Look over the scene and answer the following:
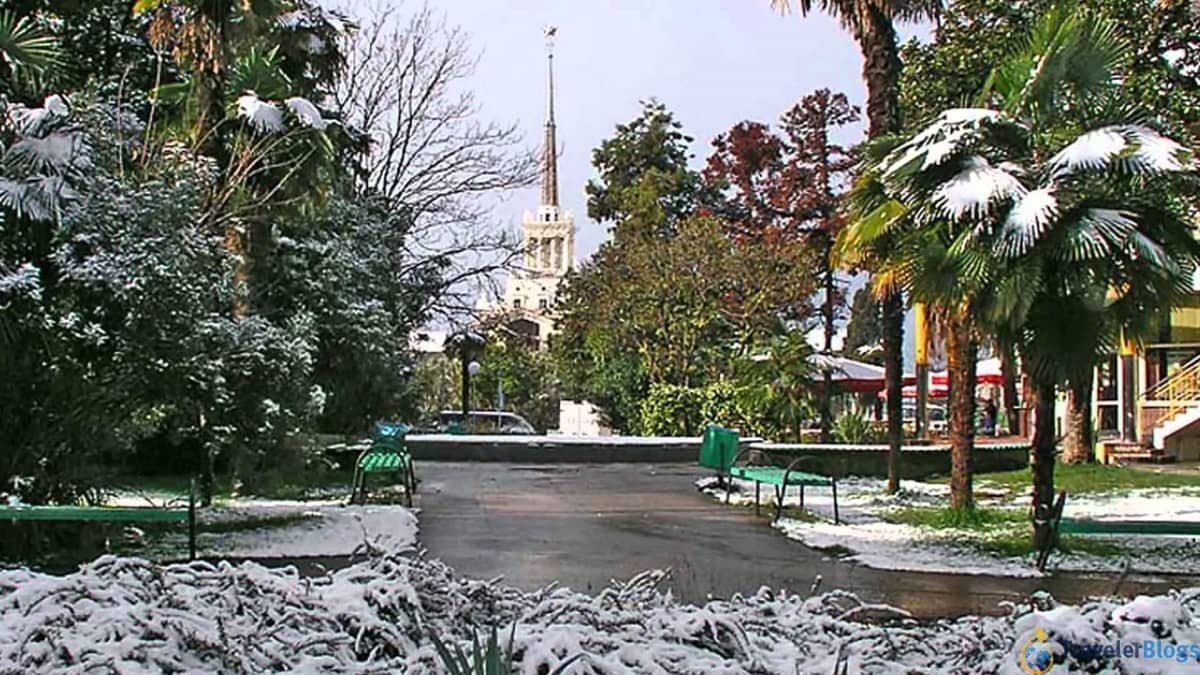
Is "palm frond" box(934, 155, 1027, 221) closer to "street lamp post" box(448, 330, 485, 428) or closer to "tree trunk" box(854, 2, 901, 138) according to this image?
"tree trunk" box(854, 2, 901, 138)

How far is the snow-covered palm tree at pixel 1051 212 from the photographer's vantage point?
11328 millimetres

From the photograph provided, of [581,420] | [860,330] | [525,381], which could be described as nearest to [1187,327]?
[581,420]

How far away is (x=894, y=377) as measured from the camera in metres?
18.4

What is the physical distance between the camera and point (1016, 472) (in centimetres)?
2408

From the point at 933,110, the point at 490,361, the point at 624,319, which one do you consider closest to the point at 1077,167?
the point at 933,110

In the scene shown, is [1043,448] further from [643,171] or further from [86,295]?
[643,171]

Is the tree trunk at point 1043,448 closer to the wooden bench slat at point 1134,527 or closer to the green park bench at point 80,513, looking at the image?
the wooden bench slat at point 1134,527

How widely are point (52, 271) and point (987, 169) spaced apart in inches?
323

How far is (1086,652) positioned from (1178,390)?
30.0m

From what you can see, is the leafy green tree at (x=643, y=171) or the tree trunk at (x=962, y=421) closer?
the tree trunk at (x=962, y=421)

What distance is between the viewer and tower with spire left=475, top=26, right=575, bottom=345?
3528 cm

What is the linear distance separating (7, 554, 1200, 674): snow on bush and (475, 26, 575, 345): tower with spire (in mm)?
28533

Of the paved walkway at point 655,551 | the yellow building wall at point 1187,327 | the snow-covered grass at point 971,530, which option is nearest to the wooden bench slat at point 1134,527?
the snow-covered grass at point 971,530

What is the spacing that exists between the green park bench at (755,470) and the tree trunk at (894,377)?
0.84 m
